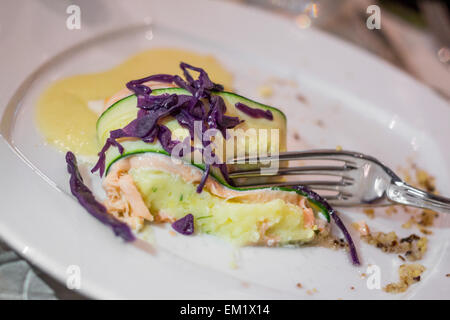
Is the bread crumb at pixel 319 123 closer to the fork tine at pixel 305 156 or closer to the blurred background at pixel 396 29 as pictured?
the fork tine at pixel 305 156

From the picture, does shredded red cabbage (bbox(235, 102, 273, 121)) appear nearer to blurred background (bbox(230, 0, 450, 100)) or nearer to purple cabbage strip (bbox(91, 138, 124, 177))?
purple cabbage strip (bbox(91, 138, 124, 177))

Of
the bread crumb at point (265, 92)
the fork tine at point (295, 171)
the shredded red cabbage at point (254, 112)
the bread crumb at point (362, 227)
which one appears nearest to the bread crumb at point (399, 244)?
the bread crumb at point (362, 227)

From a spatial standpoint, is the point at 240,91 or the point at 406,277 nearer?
the point at 406,277

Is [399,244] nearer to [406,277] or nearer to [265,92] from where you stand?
[406,277]

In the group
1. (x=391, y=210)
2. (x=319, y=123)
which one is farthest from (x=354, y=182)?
(x=319, y=123)

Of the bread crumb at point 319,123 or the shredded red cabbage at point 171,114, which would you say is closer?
the shredded red cabbage at point 171,114

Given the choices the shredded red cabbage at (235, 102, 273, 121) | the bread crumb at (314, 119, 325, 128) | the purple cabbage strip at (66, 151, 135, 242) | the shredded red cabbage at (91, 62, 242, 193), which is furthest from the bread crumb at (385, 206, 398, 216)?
the purple cabbage strip at (66, 151, 135, 242)

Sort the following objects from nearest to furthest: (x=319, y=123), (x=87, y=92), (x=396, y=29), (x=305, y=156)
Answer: (x=305, y=156)
(x=87, y=92)
(x=319, y=123)
(x=396, y=29)
